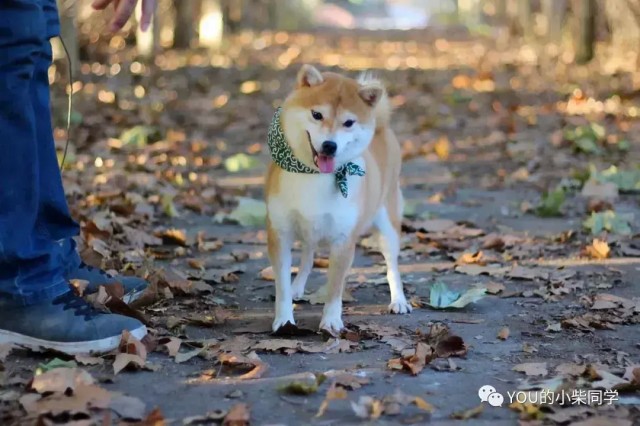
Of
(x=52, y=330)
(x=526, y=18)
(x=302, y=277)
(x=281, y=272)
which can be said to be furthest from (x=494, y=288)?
(x=526, y=18)

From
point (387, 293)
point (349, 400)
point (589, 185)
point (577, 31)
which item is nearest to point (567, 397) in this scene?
point (349, 400)

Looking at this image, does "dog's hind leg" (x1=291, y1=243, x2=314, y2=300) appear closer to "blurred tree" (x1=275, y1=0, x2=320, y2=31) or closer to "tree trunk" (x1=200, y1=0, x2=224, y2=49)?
"tree trunk" (x1=200, y1=0, x2=224, y2=49)

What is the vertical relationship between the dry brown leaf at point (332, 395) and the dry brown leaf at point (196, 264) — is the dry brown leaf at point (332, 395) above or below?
above

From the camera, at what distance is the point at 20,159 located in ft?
10.8

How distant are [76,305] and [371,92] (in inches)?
57.1

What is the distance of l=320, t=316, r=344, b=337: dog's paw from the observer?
3.78 metres

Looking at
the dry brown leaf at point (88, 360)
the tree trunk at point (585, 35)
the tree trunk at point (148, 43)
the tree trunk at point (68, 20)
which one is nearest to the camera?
the dry brown leaf at point (88, 360)

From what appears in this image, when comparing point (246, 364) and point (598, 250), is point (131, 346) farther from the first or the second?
point (598, 250)

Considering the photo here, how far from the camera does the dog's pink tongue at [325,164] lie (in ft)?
12.5

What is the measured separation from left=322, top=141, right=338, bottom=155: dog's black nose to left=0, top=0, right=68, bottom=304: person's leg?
107 cm

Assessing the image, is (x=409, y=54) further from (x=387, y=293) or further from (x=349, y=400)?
(x=349, y=400)

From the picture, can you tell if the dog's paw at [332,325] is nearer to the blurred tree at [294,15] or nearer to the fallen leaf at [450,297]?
the fallen leaf at [450,297]

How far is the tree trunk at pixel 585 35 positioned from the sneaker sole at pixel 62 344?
513 inches

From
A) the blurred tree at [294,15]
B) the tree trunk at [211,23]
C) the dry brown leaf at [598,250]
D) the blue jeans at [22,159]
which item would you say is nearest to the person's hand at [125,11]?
the blue jeans at [22,159]
